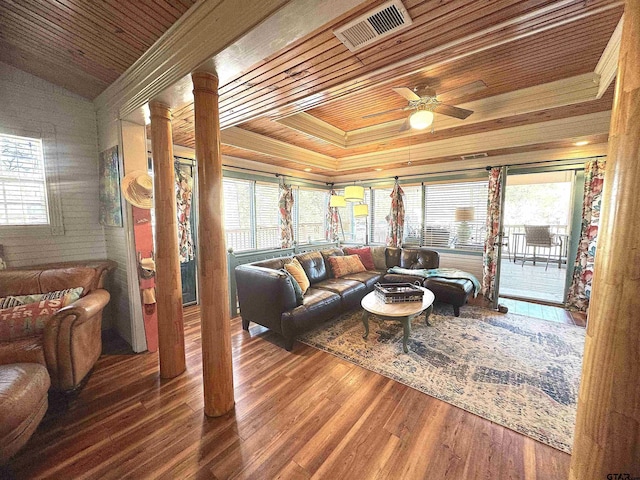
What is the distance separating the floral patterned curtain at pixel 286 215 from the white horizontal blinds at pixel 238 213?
64 centimetres

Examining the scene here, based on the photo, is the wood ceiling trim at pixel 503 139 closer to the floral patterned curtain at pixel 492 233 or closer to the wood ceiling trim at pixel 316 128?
the floral patterned curtain at pixel 492 233

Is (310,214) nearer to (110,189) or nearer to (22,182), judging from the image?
(110,189)

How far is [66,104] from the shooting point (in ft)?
9.64

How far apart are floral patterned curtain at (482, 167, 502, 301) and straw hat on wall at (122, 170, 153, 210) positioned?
4.92 metres

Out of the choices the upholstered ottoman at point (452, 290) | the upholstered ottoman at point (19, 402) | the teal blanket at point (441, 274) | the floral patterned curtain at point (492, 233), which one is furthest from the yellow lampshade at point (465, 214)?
the upholstered ottoman at point (19, 402)

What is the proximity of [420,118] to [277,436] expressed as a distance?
3.06 metres

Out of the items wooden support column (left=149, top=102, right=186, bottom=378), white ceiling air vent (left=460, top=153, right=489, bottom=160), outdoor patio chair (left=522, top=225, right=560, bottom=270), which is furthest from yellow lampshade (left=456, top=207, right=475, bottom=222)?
wooden support column (left=149, top=102, right=186, bottom=378)

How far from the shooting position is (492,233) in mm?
4355

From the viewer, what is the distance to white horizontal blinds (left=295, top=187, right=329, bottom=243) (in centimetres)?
600

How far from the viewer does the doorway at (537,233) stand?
18.6 ft

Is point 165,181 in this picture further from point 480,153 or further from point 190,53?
point 480,153

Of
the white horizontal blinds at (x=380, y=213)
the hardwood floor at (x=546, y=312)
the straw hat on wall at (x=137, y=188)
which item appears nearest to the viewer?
the straw hat on wall at (x=137, y=188)

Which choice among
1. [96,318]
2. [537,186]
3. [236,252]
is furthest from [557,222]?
[96,318]

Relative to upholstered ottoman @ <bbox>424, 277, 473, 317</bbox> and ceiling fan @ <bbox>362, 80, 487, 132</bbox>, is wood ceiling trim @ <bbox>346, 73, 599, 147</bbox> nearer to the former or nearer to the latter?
ceiling fan @ <bbox>362, 80, 487, 132</bbox>
